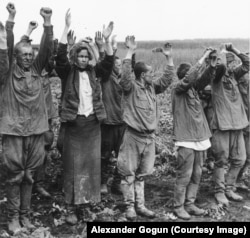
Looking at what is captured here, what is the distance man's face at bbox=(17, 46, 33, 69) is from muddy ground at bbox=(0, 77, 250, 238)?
186 centimetres

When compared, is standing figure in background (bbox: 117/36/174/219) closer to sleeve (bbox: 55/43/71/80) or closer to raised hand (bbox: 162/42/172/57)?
→ raised hand (bbox: 162/42/172/57)

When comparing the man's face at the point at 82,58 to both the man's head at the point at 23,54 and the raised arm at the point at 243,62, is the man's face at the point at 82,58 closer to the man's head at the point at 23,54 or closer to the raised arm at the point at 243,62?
the man's head at the point at 23,54

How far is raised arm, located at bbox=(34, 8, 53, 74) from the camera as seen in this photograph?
5.02 m

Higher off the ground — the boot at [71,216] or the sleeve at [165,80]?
the sleeve at [165,80]

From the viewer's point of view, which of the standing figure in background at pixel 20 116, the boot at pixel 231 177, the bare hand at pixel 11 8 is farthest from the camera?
the boot at pixel 231 177

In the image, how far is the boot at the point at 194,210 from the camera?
227 inches

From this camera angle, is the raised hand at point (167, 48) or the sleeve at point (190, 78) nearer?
the sleeve at point (190, 78)

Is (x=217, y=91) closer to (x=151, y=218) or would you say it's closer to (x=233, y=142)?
(x=233, y=142)

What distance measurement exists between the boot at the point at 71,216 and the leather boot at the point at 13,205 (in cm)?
61

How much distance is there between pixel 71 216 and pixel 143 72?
6.67ft

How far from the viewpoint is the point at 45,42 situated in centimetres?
508

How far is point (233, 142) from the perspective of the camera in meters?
6.28

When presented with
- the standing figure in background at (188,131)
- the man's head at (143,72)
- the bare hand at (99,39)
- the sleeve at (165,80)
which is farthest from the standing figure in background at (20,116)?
the standing figure in background at (188,131)

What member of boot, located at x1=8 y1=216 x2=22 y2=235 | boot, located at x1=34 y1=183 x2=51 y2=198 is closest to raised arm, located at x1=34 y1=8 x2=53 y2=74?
boot, located at x1=8 y1=216 x2=22 y2=235
